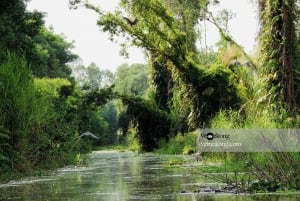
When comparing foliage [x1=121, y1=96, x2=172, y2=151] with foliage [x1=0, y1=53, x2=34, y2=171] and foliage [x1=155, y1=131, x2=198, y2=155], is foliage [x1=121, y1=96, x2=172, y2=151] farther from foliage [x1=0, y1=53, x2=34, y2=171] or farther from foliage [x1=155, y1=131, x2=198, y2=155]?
foliage [x1=0, y1=53, x2=34, y2=171]

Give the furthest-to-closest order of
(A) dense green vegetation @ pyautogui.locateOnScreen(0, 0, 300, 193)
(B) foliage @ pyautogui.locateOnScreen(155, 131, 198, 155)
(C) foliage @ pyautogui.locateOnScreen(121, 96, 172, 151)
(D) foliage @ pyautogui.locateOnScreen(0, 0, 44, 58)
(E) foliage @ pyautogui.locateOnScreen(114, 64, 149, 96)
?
1. (E) foliage @ pyautogui.locateOnScreen(114, 64, 149, 96)
2. (C) foliage @ pyautogui.locateOnScreen(121, 96, 172, 151)
3. (B) foliage @ pyautogui.locateOnScreen(155, 131, 198, 155)
4. (D) foliage @ pyautogui.locateOnScreen(0, 0, 44, 58)
5. (A) dense green vegetation @ pyautogui.locateOnScreen(0, 0, 300, 193)

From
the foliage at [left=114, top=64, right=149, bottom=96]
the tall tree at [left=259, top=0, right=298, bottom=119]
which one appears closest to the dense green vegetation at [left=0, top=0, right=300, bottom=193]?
the tall tree at [left=259, top=0, right=298, bottom=119]

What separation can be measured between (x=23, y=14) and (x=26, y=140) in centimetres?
890

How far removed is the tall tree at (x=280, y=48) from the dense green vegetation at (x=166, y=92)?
3 centimetres

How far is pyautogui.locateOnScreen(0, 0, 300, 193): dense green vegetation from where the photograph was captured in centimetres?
1617

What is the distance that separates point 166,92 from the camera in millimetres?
39531

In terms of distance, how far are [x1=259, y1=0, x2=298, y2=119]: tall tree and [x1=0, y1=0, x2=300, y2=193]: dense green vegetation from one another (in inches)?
1.1

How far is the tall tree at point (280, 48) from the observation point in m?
16.7

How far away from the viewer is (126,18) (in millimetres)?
30016

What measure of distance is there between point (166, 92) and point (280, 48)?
888 inches

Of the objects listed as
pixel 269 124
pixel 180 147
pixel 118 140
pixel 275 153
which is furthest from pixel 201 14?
pixel 118 140

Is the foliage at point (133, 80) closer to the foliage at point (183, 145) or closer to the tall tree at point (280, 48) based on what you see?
the foliage at point (183, 145)

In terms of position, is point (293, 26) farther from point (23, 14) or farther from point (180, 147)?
point (180, 147)

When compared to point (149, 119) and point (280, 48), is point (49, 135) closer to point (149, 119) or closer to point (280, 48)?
point (280, 48)
